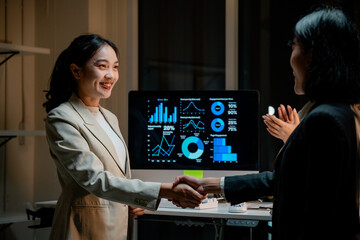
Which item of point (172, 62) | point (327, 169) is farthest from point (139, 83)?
point (327, 169)

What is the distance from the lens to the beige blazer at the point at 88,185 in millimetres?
2102

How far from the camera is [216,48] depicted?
3857mm

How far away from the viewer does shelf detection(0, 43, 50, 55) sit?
134 inches

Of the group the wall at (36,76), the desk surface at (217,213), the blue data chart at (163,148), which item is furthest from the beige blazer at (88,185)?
the wall at (36,76)

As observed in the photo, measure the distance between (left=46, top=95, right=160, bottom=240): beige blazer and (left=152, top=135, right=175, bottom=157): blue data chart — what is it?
825 millimetres

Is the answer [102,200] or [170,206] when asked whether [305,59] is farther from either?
[170,206]

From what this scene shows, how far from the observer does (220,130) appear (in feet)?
9.86

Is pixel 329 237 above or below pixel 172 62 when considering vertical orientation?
below

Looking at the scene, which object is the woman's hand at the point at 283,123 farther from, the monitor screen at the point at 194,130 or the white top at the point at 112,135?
the white top at the point at 112,135

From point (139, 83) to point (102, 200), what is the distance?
2.02m

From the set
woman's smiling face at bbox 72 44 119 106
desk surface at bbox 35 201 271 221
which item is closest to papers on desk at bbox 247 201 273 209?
desk surface at bbox 35 201 271 221

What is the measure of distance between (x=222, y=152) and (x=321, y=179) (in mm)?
1565

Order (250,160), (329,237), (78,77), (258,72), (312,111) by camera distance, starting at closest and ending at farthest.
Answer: (329,237) < (312,111) < (78,77) < (250,160) < (258,72)

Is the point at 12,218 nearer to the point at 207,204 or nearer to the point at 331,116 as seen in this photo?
the point at 207,204
